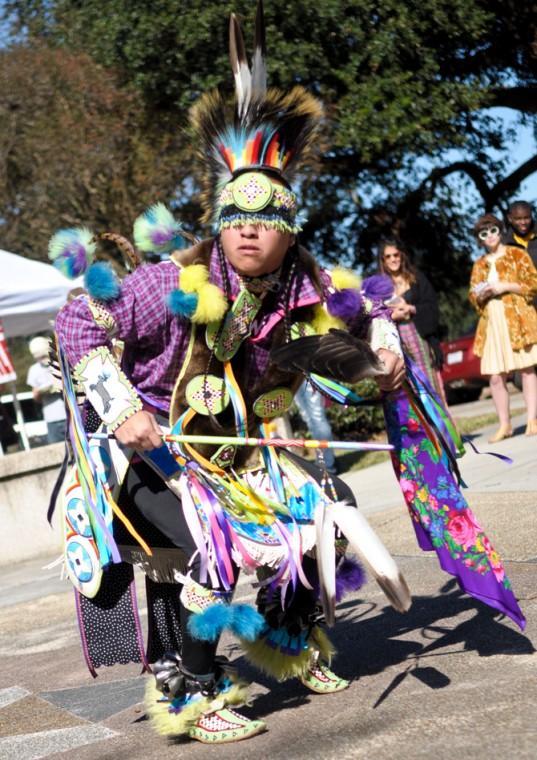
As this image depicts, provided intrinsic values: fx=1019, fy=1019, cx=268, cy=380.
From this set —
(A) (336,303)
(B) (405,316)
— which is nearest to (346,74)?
(B) (405,316)

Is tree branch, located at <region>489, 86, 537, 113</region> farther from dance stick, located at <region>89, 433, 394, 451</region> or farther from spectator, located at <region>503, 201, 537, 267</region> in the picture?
dance stick, located at <region>89, 433, 394, 451</region>

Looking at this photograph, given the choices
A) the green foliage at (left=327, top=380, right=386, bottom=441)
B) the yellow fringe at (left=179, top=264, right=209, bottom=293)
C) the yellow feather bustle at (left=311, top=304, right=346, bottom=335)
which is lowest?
the green foliage at (left=327, top=380, right=386, bottom=441)

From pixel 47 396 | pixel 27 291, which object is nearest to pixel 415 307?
pixel 27 291

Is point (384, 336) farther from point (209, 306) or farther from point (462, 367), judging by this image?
point (462, 367)

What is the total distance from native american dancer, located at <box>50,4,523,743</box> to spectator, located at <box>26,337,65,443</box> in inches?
266

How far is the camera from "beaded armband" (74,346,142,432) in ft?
10.4

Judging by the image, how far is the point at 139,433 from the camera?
3.10m

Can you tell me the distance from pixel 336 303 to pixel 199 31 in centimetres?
1164

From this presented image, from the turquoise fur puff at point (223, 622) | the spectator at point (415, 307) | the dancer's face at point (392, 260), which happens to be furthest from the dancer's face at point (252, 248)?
the dancer's face at point (392, 260)

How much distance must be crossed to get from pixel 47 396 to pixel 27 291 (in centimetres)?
127

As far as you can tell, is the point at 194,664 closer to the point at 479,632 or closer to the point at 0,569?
the point at 479,632

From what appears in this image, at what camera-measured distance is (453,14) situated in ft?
47.5

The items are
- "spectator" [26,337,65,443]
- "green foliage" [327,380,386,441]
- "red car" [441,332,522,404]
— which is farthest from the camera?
"red car" [441,332,522,404]

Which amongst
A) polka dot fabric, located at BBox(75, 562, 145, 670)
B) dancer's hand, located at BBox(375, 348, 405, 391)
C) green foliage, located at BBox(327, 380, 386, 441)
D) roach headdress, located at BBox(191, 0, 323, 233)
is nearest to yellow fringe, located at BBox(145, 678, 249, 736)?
polka dot fabric, located at BBox(75, 562, 145, 670)
